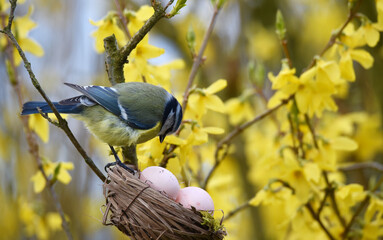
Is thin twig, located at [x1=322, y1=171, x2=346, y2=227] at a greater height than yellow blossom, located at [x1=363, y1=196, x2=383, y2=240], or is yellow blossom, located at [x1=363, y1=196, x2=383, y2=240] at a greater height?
thin twig, located at [x1=322, y1=171, x2=346, y2=227]

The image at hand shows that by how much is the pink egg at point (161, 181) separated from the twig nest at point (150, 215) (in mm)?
77

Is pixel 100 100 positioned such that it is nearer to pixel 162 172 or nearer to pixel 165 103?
pixel 165 103

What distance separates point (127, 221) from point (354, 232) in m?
1.46

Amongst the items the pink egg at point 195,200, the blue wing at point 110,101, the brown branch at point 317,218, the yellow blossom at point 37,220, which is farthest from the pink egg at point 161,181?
the yellow blossom at point 37,220

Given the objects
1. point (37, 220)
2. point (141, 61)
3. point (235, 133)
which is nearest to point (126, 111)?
point (141, 61)

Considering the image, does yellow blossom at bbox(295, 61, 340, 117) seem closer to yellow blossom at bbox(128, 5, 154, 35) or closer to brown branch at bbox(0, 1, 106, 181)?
yellow blossom at bbox(128, 5, 154, 35)

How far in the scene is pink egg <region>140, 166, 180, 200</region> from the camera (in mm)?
1791

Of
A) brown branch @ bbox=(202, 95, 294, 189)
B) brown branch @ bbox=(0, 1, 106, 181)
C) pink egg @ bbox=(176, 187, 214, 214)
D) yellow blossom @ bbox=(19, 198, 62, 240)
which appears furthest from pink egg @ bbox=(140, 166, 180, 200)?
yellow blossom @ bbox=(19, 198, 62, 240)

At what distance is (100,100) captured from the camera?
210 cm

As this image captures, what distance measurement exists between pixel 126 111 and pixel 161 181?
1.61 ft

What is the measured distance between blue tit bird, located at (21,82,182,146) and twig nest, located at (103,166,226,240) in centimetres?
34

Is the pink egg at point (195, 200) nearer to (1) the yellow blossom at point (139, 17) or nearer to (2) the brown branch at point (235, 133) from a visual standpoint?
(2) the brown branch at point (235, 133)

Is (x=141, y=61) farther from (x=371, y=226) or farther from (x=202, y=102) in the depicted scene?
(x=371, y=226)

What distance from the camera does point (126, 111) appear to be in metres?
2.16
